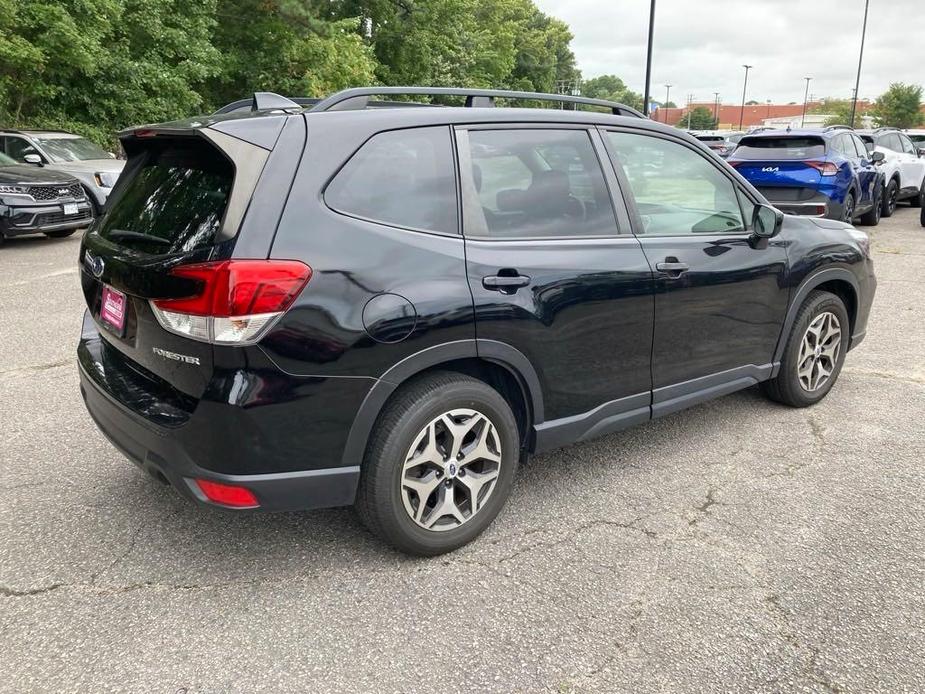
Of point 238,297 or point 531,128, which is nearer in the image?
point 238,297

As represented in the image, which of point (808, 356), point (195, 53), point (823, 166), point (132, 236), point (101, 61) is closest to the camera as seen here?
point (132, 236)

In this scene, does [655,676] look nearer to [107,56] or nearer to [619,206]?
[619,206]

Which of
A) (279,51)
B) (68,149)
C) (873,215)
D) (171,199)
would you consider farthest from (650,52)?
(171,199)

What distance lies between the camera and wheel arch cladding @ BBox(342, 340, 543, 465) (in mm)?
2609

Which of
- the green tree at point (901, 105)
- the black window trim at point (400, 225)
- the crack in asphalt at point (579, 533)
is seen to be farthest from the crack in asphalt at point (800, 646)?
the green tree at point (901, 105)

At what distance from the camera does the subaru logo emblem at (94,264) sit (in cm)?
290

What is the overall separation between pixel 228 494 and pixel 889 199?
16.1 metres

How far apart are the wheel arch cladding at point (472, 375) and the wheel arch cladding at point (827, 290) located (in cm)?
185

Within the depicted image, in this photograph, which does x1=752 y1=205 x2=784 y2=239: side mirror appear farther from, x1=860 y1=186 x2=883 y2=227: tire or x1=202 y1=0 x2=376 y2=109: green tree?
x1=202 y1=0 x2=376 y2=109: green tree

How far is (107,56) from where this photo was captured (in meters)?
16.7

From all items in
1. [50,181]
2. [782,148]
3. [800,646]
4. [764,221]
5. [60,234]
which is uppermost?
[782,148]

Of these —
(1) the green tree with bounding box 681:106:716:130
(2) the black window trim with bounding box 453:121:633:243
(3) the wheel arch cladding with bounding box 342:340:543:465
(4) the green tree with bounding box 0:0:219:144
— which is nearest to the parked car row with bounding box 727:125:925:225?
(2) the black window trim with bounding box 453:121:633:243

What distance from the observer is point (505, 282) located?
2.88 m

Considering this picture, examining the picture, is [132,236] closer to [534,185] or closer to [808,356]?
[534,185]
